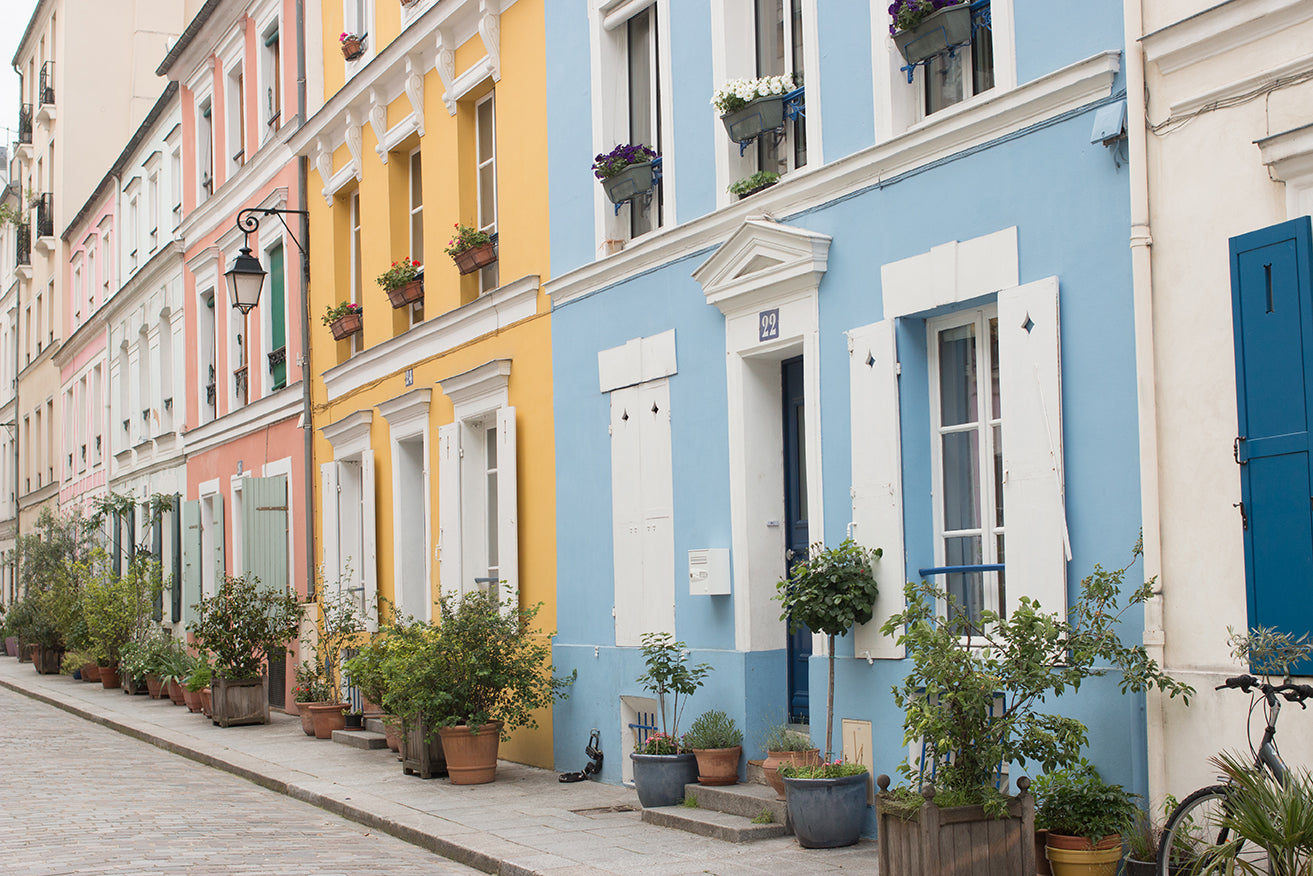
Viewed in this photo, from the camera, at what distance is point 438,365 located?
1412 cm

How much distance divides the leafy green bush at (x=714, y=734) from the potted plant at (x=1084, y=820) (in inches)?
117

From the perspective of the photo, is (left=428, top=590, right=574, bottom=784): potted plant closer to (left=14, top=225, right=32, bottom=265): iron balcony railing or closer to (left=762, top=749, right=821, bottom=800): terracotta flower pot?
(left=762, top=749, right=821, bottom=800): terracotta flower pot

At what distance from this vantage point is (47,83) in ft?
119

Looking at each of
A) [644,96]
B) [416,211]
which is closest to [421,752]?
[644,96]

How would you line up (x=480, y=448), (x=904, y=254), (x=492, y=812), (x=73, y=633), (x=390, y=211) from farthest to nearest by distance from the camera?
(x=73, y=633) < (x=390, y=211) < (x=480, y=448) < (x=492, y=812) < (x=904, y=254)

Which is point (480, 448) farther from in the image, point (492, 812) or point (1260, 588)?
point (1260, 588)

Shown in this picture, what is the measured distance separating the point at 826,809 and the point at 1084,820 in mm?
1713

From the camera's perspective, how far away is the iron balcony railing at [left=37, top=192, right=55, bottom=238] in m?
35.7

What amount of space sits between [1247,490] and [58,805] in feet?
29.6

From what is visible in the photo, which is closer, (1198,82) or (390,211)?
(1198,82)

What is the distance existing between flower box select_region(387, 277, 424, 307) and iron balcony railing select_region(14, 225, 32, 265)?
27200 mm

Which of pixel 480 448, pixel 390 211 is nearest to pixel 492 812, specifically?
pixel 480 448

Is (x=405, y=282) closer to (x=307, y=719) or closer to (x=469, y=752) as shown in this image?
(x=307, y=719)

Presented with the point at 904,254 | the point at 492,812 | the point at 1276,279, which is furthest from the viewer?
the point at 492,812
